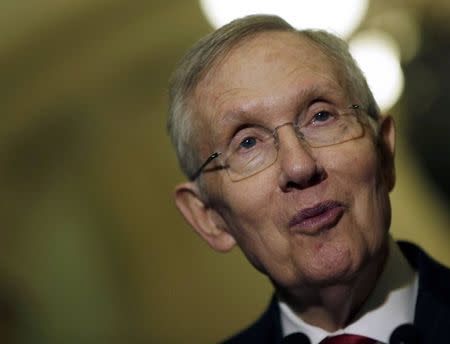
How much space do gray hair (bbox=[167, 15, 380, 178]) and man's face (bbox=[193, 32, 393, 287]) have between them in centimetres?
4

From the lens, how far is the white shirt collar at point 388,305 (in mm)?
2166

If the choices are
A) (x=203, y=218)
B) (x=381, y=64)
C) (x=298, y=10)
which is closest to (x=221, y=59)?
(x=203, y=218)

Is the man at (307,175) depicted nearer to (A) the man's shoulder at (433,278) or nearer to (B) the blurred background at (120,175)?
(A) the man's shoulder at (433,278)

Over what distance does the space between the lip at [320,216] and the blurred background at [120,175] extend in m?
2.72

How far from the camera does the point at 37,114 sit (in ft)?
16.2

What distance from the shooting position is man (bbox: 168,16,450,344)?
2.10m

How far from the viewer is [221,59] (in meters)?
2.29

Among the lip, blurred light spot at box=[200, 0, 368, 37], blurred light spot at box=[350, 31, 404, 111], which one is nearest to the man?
the lip

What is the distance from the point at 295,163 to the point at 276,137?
124 mm

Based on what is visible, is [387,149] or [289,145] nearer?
[289,145]

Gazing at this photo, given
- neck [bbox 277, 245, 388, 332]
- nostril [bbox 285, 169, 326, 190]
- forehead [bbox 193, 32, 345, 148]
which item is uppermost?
forehead [bbox 193, 32, 345, 148]

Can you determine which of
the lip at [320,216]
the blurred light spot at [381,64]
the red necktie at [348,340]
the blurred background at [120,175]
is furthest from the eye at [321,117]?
the blurred background at [120,175]

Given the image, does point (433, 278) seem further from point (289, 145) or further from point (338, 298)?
point (289, 145)

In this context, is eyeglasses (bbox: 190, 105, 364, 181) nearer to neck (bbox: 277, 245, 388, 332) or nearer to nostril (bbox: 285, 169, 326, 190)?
nostril (bbox: 285, 169, 326, 190)
